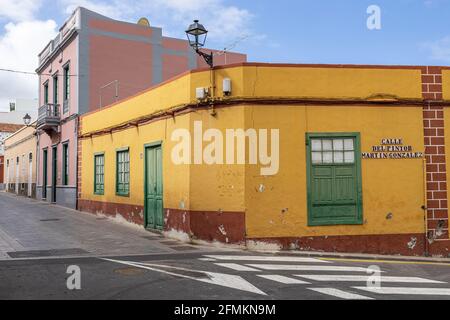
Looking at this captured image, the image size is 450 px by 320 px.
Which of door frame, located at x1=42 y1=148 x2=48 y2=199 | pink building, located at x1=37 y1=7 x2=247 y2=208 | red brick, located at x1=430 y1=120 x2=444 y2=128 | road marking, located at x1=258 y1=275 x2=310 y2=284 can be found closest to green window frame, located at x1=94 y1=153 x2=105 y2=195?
pink building, located at x1=37 y1=7 x2=247 y2=208

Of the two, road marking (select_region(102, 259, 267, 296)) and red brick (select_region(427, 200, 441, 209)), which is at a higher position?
red brick (select_region(427, 200, 441, 209))

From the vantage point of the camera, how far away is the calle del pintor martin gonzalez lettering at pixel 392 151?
11258 mm

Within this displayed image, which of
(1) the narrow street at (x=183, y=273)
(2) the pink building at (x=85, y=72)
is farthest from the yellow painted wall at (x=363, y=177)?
(2) the pink building at (x=85, y=72)

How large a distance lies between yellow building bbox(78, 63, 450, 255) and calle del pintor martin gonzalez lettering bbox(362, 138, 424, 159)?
2 cm

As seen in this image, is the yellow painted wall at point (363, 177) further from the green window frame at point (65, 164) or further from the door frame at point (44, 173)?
the door frame at point (44, 173)

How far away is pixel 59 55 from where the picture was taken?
23609 mm

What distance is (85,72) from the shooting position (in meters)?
21.0

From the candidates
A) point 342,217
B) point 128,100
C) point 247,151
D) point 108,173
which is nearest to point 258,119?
point 247,151

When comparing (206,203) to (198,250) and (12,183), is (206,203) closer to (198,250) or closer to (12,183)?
(198,250)

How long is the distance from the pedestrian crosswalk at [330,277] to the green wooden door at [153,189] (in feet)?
12.9

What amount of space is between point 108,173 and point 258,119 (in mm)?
7901

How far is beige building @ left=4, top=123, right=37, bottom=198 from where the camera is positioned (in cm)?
2861

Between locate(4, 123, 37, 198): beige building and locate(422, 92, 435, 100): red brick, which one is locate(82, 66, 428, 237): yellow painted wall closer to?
locate(422, 92, 435, 100): red brick

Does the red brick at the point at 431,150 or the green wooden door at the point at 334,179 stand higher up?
the red brick at the point at 431,150
